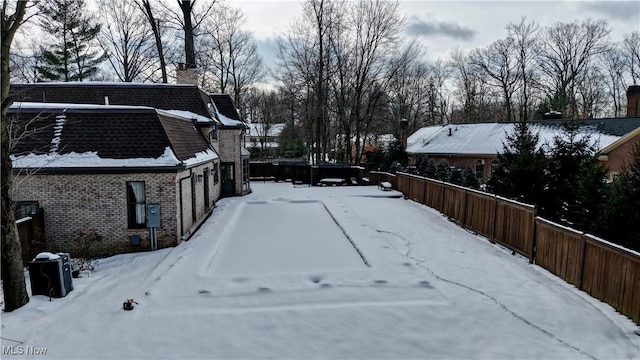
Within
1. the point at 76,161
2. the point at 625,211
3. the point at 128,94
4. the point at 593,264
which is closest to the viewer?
the point at 593,264

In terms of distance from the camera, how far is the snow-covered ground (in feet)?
19.2

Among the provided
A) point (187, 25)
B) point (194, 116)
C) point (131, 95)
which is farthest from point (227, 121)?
point (187, 25)

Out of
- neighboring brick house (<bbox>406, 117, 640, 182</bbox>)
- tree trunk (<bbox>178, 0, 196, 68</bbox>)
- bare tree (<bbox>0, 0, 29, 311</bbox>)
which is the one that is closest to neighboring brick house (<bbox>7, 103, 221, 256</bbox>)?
bare tree (<bbox>0, 0, 29, 311</bbox>)

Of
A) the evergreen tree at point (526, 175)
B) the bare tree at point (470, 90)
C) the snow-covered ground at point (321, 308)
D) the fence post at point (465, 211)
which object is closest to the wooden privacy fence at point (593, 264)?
the snow-covered ground at point (321, 308)

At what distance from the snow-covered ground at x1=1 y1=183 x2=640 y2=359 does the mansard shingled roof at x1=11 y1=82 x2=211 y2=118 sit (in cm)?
930

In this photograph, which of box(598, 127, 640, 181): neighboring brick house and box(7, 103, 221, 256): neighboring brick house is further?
box(598, 127, 640, 181): neighboring brick house

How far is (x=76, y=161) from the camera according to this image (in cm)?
1074

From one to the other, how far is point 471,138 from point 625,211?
798 inches

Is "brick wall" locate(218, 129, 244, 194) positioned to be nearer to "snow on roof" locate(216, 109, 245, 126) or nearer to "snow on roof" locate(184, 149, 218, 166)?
"snow on roof" locate(216, 109, 245, 126)

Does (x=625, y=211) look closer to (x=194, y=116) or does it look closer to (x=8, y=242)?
(x=8, y=242)

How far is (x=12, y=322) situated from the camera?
259 inches

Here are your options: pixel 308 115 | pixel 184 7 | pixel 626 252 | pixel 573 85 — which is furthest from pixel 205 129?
pixel 573 85

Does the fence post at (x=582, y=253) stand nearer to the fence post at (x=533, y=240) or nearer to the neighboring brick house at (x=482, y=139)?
the fence post at (x=533, y=240)

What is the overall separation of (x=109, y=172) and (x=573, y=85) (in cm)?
4512
